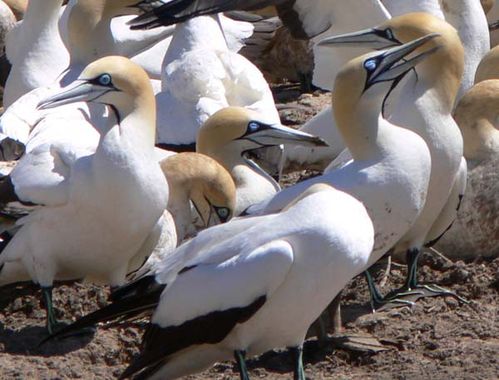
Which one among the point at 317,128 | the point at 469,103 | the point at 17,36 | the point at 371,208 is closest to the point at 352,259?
the point at 371,208

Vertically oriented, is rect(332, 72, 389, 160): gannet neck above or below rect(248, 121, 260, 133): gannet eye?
above

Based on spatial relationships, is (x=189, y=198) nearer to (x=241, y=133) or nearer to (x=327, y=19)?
(x=241, y=133)

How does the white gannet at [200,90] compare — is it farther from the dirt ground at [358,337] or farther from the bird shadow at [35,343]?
the bird shadow at [35,343]

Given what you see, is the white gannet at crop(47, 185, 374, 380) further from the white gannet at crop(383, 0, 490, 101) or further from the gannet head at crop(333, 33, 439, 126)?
the white gannet at crop(383, 0, 490, 101)

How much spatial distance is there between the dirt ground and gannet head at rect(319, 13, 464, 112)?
979mm

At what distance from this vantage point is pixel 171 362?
8016 millimetres

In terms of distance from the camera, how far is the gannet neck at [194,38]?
12172 millimetres

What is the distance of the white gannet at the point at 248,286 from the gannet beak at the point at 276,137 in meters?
2.26

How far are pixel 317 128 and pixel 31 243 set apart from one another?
8.97ft

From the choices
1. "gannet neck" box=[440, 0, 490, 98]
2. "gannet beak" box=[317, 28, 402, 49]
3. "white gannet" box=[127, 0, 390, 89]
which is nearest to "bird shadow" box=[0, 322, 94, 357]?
"gannet beak" box=[317, 28, 402, 49]

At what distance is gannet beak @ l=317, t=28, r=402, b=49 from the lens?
10.2 metres

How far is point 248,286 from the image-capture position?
7766 mm

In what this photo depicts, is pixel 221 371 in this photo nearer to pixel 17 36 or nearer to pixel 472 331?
pixel 472 331

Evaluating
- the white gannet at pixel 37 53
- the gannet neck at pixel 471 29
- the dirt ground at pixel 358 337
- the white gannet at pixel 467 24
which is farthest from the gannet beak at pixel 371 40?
the white gannet at pixel 37 53
